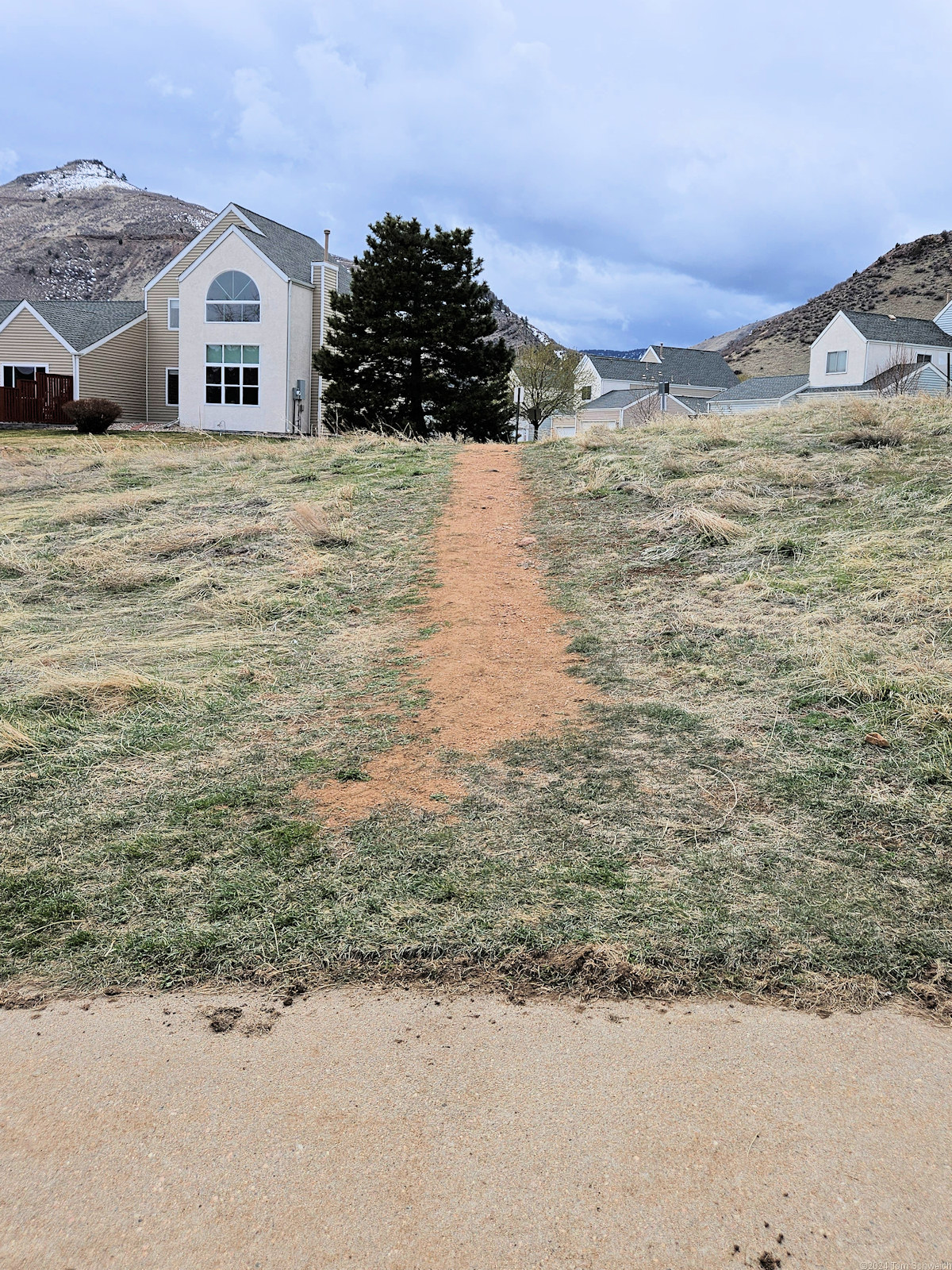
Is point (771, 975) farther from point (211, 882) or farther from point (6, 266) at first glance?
point (6, 266)

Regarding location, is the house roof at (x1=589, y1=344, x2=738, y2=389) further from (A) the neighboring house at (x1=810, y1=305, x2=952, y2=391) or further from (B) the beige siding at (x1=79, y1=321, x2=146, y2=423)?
(B) the beige siding at (x1=79, y1=321, x2=146, y2=423)

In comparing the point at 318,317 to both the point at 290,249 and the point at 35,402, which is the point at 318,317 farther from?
the point at 35,402

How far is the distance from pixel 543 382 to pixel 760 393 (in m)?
11.7

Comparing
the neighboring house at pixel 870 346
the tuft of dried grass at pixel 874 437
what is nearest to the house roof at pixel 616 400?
the neighboring house at pixel 870 346

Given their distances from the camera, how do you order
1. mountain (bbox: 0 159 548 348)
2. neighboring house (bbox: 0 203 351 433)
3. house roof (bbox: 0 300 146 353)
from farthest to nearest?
mountain (bbox: 0 159 548 348) < house roof (bbox: 0 300 146 353) < neighboring house (bbox: 0 203 351 433)

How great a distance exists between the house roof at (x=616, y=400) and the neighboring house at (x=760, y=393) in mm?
4530

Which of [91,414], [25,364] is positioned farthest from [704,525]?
[25,364]

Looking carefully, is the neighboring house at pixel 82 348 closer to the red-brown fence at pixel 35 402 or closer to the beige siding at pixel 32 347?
the beige siding at pixel 32 347

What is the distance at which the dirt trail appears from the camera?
16.1 feet

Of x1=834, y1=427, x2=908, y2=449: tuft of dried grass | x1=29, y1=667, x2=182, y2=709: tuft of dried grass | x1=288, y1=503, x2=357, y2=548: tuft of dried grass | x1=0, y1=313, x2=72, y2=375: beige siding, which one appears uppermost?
x1=0, y1=313, x2=72, y2=375: beige siding

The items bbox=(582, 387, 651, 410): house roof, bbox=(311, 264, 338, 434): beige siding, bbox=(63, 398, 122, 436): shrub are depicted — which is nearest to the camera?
bbox=(63, 398, 122, 436): shrub

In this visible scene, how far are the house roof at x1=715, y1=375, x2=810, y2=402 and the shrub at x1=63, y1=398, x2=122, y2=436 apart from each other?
3207cm

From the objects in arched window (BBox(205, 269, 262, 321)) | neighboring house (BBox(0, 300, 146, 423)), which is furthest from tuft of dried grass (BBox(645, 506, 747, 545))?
neighboring house (BBox(0, 300, 146, 423))

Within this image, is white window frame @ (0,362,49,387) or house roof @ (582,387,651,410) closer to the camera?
white window frame @ (0,362,49,387)
